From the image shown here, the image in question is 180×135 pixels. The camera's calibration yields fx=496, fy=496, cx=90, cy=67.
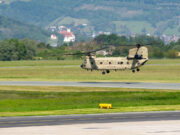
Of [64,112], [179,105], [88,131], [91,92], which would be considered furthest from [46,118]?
[91,92]

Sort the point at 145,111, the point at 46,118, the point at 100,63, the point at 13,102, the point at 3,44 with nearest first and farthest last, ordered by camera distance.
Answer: the point at 46,118, the point at 145,111, the point at 13,102, the point at 100,63, the point at 3,44

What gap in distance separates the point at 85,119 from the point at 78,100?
19.0 meters

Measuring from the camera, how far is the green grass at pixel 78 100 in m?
51.6

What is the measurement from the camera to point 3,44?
19288 cm

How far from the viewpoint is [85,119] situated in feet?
145

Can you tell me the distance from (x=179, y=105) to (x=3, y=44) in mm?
145412

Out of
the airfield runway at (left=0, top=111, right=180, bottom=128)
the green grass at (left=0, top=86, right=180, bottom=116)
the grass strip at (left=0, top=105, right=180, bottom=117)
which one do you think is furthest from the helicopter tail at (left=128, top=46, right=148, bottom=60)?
the airfield runway at (left=0, top=111, right=180, bottom=128)

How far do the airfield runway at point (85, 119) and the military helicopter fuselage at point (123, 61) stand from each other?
44.4 meters

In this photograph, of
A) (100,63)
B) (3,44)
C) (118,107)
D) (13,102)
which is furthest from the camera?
(3,44)

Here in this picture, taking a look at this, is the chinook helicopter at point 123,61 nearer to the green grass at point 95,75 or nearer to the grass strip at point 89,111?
the green grass at point 95,75

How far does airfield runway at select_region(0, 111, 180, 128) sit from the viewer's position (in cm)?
4200

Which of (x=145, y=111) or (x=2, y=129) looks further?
(x=145, y=111)

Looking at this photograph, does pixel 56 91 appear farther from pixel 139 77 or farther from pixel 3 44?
pixel 3 44

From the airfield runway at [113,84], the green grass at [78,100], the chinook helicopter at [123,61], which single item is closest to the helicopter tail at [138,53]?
the chinook helicopter at [123,61]
